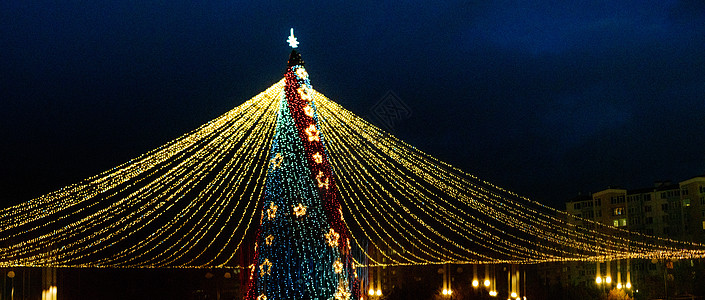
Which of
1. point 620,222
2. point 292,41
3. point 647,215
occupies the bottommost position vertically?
point 620,222

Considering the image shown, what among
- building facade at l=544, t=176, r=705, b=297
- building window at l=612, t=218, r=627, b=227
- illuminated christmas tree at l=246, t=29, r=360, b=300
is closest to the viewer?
illuminated christmas tree at l=246, t=29, r=360, b=300

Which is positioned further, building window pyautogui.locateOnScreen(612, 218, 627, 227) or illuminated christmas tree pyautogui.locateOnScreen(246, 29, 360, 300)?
building window pyautogui.locateOnScreen(612, 218, 627, 227)

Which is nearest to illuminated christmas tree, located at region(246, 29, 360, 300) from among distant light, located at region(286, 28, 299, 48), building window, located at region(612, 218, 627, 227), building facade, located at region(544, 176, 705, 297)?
distant light, located at region(286, 28, 299, 48)

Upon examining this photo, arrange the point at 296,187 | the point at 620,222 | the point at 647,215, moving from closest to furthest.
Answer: the point at 296,187
the point at 647,215
the point at 620,222

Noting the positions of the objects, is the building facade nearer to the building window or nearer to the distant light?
the building window

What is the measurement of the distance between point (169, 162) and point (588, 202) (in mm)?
41313

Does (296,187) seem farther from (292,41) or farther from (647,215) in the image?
(647,215)

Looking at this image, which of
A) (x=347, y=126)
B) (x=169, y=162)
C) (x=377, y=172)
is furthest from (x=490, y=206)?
(x=169, y=162)

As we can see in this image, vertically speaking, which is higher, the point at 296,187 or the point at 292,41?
the point at 292,41

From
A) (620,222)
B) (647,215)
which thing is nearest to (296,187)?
(647,215)

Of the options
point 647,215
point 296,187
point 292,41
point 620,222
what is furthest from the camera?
point 620,222

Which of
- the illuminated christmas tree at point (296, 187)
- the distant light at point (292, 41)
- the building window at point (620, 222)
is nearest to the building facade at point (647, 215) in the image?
the building window at point (620, 222)

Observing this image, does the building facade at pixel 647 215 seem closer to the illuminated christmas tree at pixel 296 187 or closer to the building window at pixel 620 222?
the building window at pixel 620 222

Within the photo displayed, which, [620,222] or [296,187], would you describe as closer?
[296,187]
